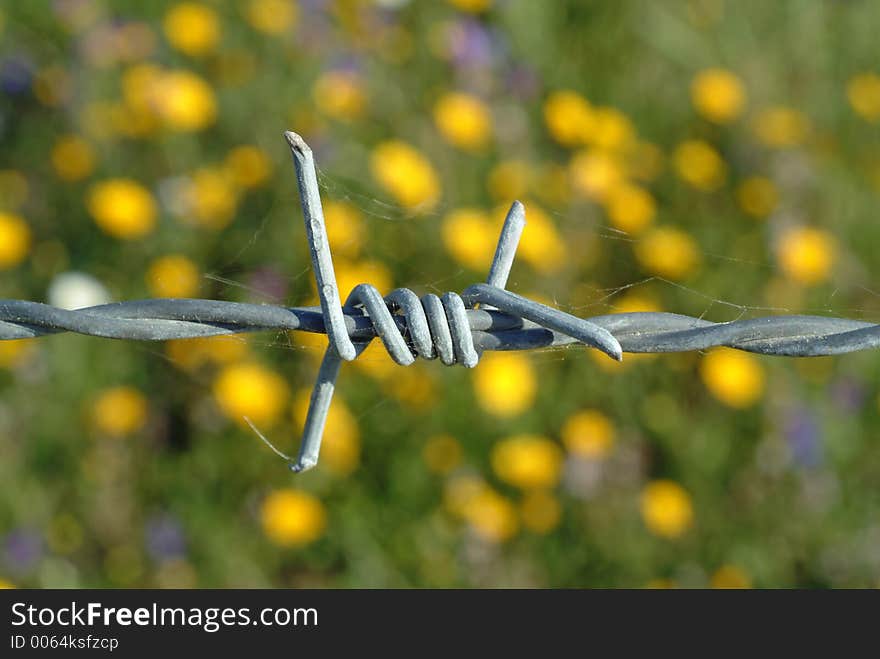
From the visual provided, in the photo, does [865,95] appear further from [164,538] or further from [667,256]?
[164,538]

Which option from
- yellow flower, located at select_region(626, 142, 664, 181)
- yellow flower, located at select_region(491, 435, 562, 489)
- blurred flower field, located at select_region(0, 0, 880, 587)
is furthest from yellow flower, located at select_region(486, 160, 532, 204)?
yellow flower, located at select_region(491, 435, 562, 489)

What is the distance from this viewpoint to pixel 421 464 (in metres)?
1.71

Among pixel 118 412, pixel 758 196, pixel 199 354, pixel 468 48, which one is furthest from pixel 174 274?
pixel 758 196

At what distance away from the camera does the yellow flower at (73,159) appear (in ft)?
6.61

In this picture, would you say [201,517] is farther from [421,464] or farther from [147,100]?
[147,100]

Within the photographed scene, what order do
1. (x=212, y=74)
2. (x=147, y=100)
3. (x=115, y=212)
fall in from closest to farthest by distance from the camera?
(x=115, y=212)
(x=147, y=100)
(x=212, y=74)

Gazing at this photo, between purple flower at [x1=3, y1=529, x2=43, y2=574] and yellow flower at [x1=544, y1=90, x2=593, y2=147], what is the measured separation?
4.82ft

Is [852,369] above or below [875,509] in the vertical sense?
above

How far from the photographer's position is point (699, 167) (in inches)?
86.5

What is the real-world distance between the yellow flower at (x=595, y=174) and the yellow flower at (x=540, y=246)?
169 mm

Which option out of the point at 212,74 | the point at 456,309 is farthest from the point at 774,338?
the point at 212,74

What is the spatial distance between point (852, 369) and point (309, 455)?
1.55 meters

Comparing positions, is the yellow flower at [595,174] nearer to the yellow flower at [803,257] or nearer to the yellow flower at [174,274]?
the yellow flower at [803,257]

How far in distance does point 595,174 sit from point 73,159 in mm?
1198
